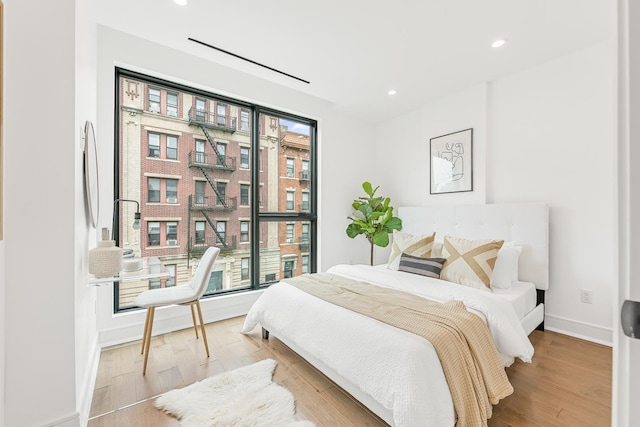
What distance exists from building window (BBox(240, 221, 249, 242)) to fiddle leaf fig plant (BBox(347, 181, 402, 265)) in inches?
55.8

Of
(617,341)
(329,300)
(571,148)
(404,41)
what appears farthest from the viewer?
(571,148)

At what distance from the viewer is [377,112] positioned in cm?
418

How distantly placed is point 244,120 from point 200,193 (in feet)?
3.47

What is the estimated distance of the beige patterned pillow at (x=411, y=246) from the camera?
290 centimetres

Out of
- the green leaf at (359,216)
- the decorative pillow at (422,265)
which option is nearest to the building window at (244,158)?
the green leaf at (359,216)

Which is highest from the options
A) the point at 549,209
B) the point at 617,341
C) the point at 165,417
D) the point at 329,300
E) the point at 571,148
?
the point at 571,148

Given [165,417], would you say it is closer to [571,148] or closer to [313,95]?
[313,95]

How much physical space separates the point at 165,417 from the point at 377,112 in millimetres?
4123

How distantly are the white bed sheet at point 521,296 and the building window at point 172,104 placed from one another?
3586 millimetres

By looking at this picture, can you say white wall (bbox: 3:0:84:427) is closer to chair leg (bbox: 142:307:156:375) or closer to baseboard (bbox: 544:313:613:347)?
chair leg (bbox: 142:307:156:375)

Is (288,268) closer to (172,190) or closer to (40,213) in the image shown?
(172,190)

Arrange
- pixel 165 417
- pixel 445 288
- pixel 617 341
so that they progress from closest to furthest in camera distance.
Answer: pixel 617 341, pixel 165 417, pixel 445 288

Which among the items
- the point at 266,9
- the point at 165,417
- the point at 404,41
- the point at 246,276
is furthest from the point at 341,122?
the point at 165,417

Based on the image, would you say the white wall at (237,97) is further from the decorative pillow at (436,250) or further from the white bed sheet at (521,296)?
the white bed sheet at (521,296)
